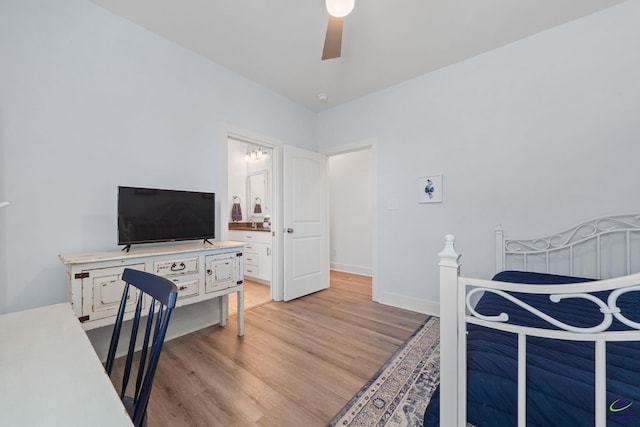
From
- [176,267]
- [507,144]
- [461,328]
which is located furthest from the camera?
[507,144]

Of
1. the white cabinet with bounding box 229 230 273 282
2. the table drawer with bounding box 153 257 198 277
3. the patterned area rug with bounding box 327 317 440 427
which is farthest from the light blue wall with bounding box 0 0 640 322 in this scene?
the white cabinet with bounding box 229 230 273 282

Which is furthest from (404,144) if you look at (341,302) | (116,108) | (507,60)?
(116,108)

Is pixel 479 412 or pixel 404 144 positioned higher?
pixel 404 144

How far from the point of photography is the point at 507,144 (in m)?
2.47

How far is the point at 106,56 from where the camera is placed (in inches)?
81.6

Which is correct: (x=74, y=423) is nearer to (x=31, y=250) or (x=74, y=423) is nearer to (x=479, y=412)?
(x=479, y=412)

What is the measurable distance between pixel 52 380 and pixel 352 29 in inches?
109

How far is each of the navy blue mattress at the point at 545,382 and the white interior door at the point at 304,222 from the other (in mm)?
2479

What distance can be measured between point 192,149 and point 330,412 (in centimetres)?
247

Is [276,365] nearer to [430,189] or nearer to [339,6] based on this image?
[430,189]

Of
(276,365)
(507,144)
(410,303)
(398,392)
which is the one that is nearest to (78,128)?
(276,365)

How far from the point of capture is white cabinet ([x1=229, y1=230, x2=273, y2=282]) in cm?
388

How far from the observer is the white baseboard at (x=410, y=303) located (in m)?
2.88

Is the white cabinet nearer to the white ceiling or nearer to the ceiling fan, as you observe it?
the white ceiling
